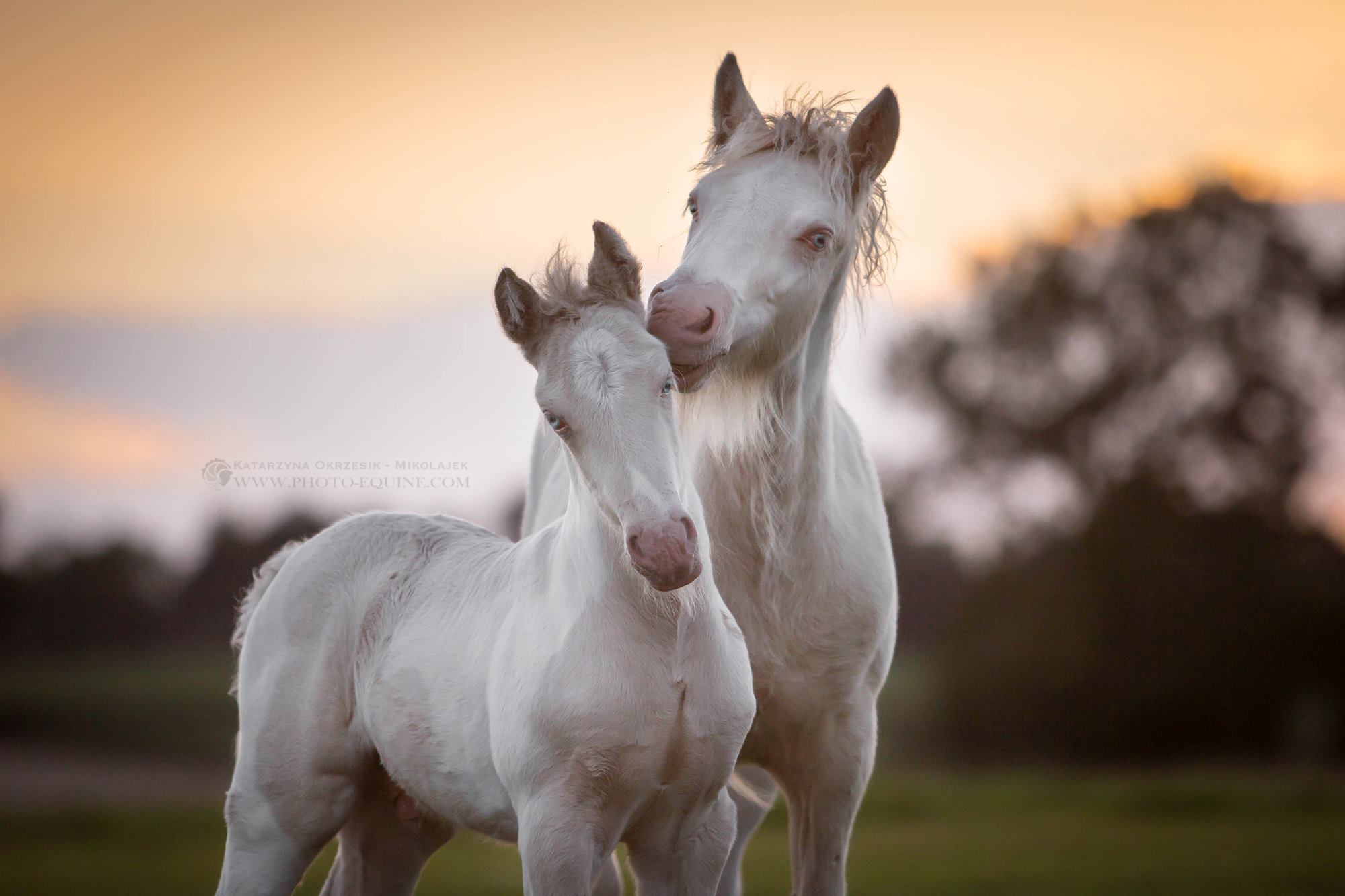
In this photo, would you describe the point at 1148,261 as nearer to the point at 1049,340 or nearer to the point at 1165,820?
the point at 1049,340

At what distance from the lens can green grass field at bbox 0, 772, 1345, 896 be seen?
12000 millimetres

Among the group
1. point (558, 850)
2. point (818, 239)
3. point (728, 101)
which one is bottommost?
point (558, 850)

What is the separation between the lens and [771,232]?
12.0 feet

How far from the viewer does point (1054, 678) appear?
19.8 metres

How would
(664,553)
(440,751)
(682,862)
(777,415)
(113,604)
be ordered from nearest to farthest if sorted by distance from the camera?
(664,553) < (682,862) < (440,751) < (777,415) < (113,604)

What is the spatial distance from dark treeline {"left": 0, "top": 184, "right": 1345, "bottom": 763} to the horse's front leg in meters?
15.2

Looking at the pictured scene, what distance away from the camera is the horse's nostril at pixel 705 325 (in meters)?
3.25

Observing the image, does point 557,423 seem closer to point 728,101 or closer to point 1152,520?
point 728,101

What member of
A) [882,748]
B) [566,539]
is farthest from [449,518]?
[882,748]

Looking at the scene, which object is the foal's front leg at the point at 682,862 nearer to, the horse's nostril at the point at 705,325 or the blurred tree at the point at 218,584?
the horse's nostril at the point at 705,325

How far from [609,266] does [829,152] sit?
1158 millimetres

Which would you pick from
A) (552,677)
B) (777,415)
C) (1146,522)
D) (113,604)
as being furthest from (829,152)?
(1146,522)

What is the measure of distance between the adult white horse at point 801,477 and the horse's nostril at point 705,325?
388mm

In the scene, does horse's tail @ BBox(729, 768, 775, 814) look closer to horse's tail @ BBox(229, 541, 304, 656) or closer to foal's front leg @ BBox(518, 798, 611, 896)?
foal's front leg @ BBox(518, 798, 611, 896)
